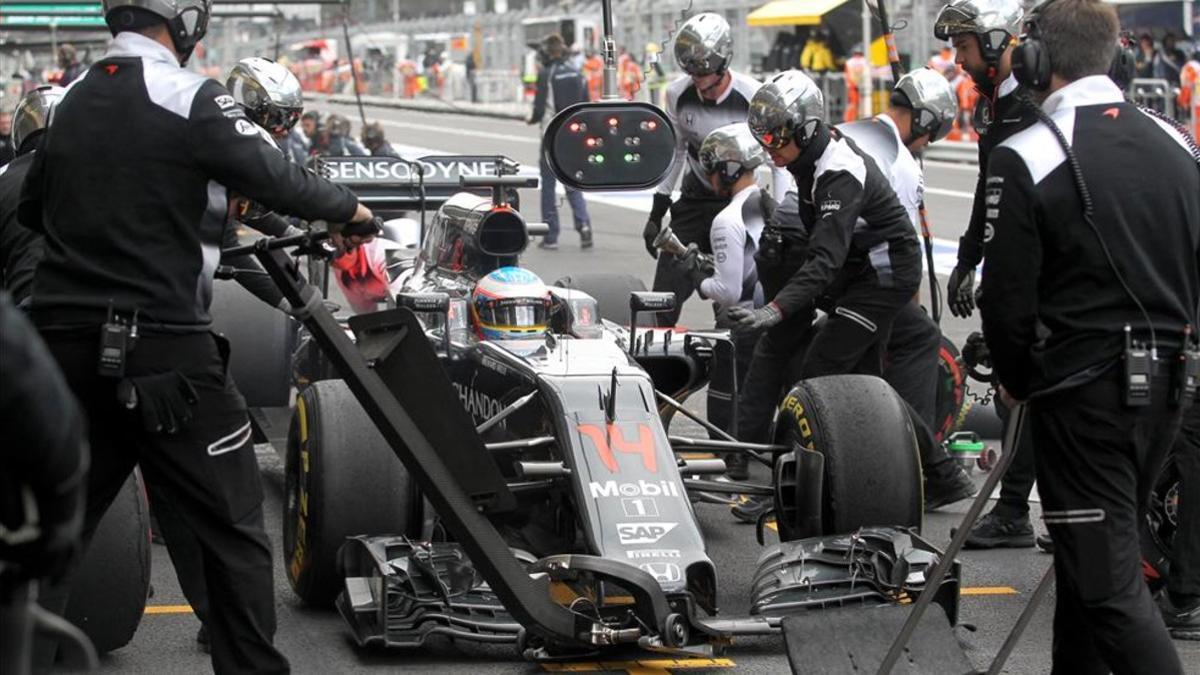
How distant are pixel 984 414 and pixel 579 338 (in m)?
3.13

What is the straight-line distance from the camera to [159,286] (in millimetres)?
4957

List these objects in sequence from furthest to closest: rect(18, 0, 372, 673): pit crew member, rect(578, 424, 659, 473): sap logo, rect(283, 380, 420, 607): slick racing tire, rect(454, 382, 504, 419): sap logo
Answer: rect(454, 382, 504, 419): sap logo
rect(283, 380, 420, 607): slick racing tire
rect(578, 424, 659, 473): sap logo
rect(18, 0, 372, 673): pit crew member

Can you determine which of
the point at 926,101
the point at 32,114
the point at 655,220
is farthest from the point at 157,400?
the point at 655,220

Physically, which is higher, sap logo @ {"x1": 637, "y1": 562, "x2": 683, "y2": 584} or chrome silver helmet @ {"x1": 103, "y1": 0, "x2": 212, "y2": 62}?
chrome silver helmet @ {"x1": 103, "y1": 0, "x2": 212, "y2": 62}

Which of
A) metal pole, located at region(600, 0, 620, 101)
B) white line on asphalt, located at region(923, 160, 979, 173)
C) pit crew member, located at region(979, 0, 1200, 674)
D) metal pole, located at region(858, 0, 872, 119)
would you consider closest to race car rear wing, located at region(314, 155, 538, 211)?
metal pole, located at region(600, 0, 620, 101)

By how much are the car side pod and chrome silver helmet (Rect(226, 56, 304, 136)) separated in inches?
124

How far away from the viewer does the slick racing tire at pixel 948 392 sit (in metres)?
8.84

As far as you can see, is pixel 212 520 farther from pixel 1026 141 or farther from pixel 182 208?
pixel 1026 141

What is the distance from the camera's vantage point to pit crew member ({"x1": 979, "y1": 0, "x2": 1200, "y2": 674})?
478 cm

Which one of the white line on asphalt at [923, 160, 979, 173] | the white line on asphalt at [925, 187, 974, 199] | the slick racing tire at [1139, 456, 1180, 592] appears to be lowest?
the white line on asphalt at [923, 160, 979, 173]

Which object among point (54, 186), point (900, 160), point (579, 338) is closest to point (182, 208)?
point (54, 186)

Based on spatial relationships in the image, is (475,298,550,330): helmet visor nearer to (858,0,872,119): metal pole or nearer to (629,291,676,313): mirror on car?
(629,291,676,313): mirror on car

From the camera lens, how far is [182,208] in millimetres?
4965

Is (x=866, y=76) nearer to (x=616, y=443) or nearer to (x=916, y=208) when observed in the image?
(x=916, y=208)
